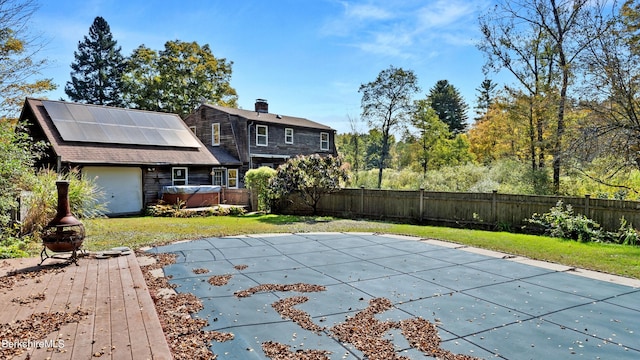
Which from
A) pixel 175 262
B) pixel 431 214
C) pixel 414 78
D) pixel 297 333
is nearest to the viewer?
pixel 297 333

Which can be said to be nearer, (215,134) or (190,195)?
(190,195)

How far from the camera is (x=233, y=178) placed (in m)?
20.9

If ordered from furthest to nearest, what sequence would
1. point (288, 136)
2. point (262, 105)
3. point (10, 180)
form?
point (262, 105) < point (288, 136) < point (10, 180)

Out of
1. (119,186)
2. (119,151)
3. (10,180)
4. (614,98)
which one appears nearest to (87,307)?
(10,180)

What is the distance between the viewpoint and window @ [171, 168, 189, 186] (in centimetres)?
1698

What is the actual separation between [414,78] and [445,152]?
6618 mm

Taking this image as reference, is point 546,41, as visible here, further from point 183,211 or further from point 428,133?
point 183,211

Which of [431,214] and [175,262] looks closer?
[175,262]

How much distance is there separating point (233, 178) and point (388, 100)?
12551 mm

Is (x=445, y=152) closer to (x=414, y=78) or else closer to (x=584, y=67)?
(x=414, y=78)

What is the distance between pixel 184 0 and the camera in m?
10.4

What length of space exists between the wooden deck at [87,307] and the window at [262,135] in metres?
16.0

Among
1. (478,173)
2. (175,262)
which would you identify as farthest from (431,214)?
(175,262)

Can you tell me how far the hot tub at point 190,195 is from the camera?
15.5 m
